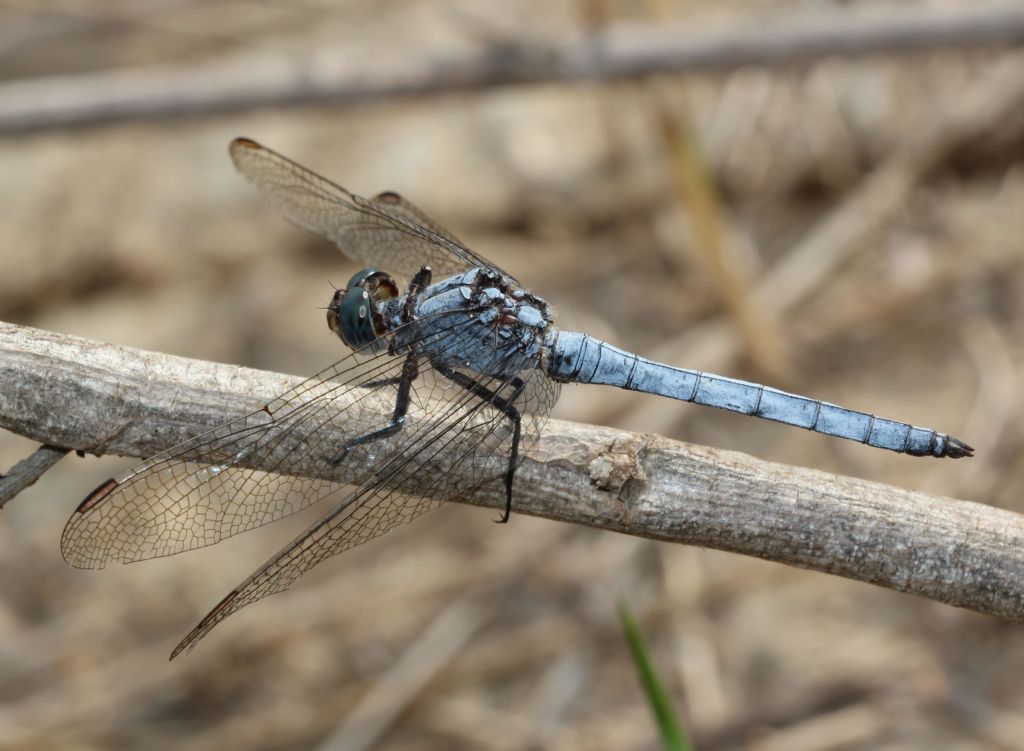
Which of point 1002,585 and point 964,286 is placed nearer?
point 1002,585

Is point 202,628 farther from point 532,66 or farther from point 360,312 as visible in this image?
point 532,66

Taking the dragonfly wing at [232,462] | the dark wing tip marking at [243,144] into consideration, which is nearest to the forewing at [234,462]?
the dragonfly wing at [232,462]

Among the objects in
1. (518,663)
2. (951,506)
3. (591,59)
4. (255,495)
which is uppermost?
(591,59)

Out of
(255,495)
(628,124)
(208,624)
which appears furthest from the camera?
(628,124)

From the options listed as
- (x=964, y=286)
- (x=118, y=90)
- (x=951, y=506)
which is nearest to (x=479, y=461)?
(x=951, y=506)

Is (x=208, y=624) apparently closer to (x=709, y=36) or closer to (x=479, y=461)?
(x=479, y=461)

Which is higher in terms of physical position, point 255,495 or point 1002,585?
point 1002,585

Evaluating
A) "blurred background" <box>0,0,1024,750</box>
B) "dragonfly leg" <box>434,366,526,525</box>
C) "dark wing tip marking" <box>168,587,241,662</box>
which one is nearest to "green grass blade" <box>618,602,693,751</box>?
"dragonfly leg" <box>434,366,526,525</box>
